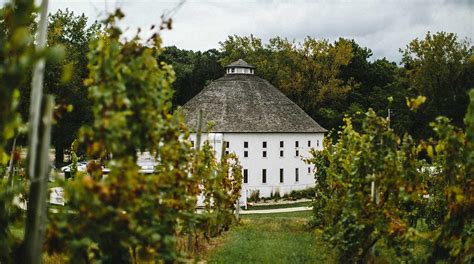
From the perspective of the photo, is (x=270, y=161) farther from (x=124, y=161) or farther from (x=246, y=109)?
(x=124, y=161)

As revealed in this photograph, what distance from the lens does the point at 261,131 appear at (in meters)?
39.9

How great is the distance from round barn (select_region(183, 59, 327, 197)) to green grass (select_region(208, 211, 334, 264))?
764 inches

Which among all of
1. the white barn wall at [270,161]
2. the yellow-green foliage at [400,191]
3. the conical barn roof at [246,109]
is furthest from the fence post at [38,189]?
the conical barn roof at [246,109]

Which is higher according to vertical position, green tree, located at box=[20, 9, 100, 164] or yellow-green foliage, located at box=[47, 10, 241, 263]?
green tree, located at box=[20, 9, 100, 164]

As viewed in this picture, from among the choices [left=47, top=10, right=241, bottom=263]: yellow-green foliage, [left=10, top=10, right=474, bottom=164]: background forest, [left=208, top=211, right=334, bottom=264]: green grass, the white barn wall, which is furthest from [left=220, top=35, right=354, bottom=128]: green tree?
[left=47, top=10, right=241, bottom=263]: yellow-green foliage

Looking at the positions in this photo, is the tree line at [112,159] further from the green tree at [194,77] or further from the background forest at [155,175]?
the green tree at [194,77]

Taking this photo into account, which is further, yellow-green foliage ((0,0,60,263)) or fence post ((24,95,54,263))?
fence post ((24,95,54,263))

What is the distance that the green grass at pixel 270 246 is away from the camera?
11188mm

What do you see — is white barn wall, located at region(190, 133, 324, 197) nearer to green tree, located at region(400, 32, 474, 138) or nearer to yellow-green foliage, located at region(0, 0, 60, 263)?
green tree, located at region(400, 32, 474, 138)

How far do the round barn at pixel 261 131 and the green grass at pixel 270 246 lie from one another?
19.4 metres

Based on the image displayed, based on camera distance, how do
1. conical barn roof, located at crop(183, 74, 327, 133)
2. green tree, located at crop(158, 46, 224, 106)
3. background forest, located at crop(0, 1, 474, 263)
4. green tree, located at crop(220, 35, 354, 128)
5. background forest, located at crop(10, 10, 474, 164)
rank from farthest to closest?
1. green tree, located at crop(158, 46, 224, 106)
2. green tree, located at crop(220, 35, 354, 128)
3. background forest, located at crop(10, 10, 474, 164)
4. conical barn roof, located at crop(183, 74, 327, 133)
5. background forest, located at crop(0, 1, 474, 263)

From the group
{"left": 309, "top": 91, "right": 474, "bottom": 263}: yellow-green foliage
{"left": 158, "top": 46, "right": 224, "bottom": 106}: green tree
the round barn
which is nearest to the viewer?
{"left": 309, "top": 91, "right": 474, "bottom": 263}: yellow-green foliage

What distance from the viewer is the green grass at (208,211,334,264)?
36.7 ft

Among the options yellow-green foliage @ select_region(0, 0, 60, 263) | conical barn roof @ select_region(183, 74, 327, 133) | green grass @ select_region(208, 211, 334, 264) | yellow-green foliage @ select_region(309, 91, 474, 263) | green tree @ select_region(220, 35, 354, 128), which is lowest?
green grass @ select_region(208, 211, 334, 264)
